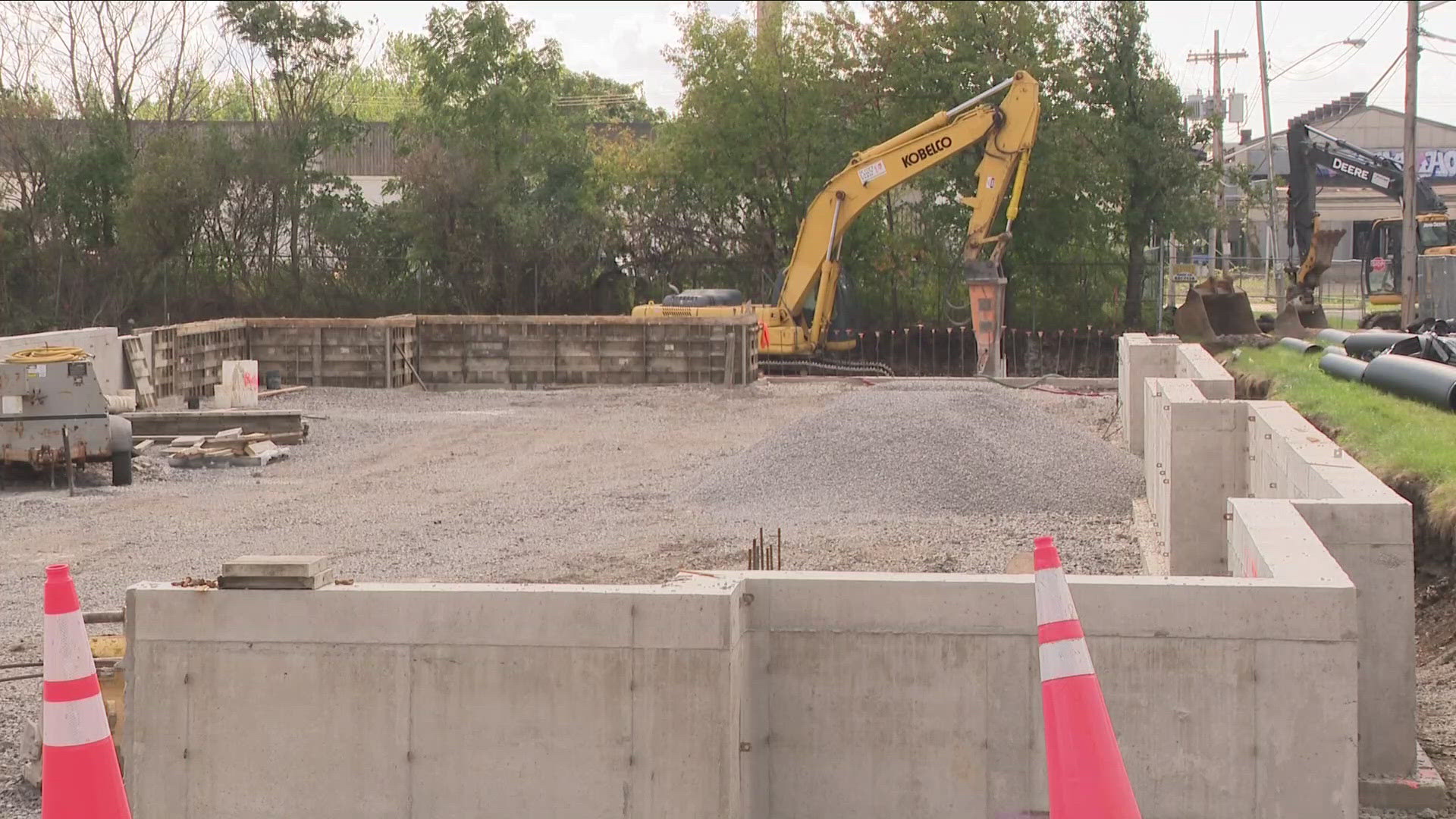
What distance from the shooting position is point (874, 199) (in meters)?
32.7

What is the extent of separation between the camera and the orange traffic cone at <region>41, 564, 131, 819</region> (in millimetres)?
4273

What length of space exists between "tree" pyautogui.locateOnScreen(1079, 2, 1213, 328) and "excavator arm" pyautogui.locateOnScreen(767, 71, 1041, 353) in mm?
7667

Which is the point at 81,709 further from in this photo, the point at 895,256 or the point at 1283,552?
the point at 895,256

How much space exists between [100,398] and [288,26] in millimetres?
27032

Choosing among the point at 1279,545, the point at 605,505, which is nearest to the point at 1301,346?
the point at 605,505

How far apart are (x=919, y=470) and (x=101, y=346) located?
14.4m

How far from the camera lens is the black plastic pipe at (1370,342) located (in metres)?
21.2

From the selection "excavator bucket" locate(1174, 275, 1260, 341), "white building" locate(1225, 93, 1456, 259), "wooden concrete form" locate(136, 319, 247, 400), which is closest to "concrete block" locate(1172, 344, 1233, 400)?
"excavator bucket" locate(1174, 275, 1260, 341)

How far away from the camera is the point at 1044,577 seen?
4.43 meters

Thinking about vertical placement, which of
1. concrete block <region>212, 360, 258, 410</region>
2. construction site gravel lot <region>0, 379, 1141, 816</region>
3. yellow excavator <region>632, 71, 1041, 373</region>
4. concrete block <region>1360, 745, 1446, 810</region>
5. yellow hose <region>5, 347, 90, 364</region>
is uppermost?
yellow excavator <region>632, 71, 1041, 373</region>

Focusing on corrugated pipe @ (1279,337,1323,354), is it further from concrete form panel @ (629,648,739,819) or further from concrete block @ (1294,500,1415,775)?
concrete form panel @ (629,648,739,819)

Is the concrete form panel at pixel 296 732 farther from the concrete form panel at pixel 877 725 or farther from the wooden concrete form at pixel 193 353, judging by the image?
Answer: the wooden concrete form at pixel 193 353

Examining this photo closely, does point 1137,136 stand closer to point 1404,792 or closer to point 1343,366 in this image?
point 1343,366

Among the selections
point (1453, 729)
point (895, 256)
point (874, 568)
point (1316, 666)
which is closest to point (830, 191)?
point (895, 256)
